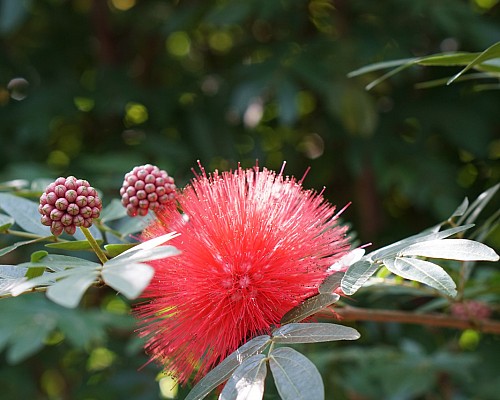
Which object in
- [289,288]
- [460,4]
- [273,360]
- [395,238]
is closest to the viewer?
[273,360]

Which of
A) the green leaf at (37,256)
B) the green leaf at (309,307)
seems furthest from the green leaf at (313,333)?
the green leaf at (37,256)

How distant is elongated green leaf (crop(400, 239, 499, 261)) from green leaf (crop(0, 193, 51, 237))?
46 cm

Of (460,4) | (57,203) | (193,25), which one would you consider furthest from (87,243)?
(193,25)

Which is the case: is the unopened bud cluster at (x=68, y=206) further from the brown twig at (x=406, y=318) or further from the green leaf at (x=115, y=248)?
the brown twig at (x=406, y=318)

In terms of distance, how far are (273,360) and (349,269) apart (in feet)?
0.41

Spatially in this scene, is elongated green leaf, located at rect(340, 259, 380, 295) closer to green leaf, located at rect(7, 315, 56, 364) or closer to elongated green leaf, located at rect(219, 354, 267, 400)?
elongated green leaf, located at rect(219, 354, 267, 400)

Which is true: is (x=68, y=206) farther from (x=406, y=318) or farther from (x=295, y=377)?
(x=406, y=318)

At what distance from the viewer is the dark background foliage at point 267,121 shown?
5.95 feet

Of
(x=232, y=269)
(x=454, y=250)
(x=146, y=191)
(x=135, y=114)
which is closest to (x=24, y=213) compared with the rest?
(x=146, y=191)

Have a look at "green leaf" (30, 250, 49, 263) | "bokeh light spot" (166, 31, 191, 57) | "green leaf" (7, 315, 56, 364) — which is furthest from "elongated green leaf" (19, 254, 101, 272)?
"bokeh light spot" (166, 31, 191, 57)

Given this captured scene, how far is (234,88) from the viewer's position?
212 centimetres

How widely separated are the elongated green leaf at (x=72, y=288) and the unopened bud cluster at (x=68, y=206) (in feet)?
0.41

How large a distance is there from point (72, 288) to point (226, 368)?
0.61ft

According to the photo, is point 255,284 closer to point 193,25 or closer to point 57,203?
point 57,203
